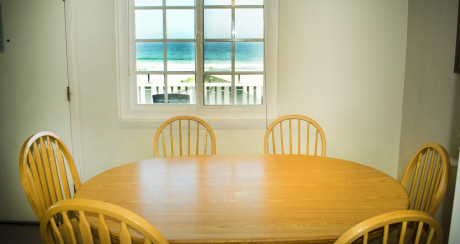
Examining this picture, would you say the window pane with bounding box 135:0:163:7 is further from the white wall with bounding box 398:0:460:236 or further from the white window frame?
the white wall with bounding box 398:0:460:236

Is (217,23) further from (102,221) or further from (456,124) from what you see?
(102,221)

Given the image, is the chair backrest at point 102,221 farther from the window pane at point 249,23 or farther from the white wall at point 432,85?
the window pane at point 249,23

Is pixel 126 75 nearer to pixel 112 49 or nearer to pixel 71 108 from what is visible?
pixel 112 49

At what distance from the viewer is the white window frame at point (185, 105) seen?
243cm

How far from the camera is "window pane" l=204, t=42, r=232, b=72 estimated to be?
2.52 metres

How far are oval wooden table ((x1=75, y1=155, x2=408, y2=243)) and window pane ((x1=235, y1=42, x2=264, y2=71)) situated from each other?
3.41 feet

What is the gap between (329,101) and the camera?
8.03 feet

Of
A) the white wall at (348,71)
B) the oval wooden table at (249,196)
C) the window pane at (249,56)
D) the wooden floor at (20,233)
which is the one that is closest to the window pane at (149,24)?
the window pane at (249,56)

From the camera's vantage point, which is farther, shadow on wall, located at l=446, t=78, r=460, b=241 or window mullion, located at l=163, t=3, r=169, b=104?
window mullion, located at l=163, t=3, r=169, b=104

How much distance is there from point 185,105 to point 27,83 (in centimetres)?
118

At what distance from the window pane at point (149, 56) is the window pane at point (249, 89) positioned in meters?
0.63

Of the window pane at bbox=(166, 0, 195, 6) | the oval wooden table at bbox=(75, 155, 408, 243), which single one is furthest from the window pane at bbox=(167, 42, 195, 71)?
the oval wooden table at bbox=(75, 155, 408, 243)

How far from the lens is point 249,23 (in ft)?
8.23

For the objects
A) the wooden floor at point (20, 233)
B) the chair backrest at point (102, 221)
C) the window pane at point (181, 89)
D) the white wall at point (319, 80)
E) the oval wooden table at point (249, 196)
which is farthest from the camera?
the window pane at point (181, 89)
